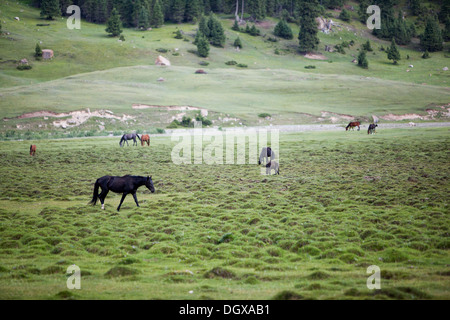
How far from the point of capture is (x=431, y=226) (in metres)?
15.6

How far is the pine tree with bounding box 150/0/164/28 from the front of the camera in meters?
155

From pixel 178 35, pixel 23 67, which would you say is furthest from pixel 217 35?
→ pixel 23 67

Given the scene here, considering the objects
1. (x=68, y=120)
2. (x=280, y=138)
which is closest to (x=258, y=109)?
(x=280, y=138)

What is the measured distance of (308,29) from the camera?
148250 mm

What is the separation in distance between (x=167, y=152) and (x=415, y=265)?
3227 centimetres

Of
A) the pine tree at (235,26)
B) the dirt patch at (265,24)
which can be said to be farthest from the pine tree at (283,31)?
the pine tree at (235,26)

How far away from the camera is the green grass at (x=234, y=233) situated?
10.4 metres

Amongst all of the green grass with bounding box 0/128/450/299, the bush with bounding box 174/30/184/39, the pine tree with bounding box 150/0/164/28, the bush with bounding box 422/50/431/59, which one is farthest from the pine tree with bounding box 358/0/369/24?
the green grass with bounding box 0/128/450/299

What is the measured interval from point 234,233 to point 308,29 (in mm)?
144347

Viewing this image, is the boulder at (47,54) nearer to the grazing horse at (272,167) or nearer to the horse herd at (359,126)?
the horse herd at (359,126)

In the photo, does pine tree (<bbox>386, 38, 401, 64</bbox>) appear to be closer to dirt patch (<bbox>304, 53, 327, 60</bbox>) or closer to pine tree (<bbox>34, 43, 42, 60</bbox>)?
dirt patch (<bbox>304, 53, 327, 60</bbox>)

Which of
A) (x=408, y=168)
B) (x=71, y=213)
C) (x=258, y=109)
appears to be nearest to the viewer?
(x=71, y=213)

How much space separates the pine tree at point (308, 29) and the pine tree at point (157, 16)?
5240 centimetres
